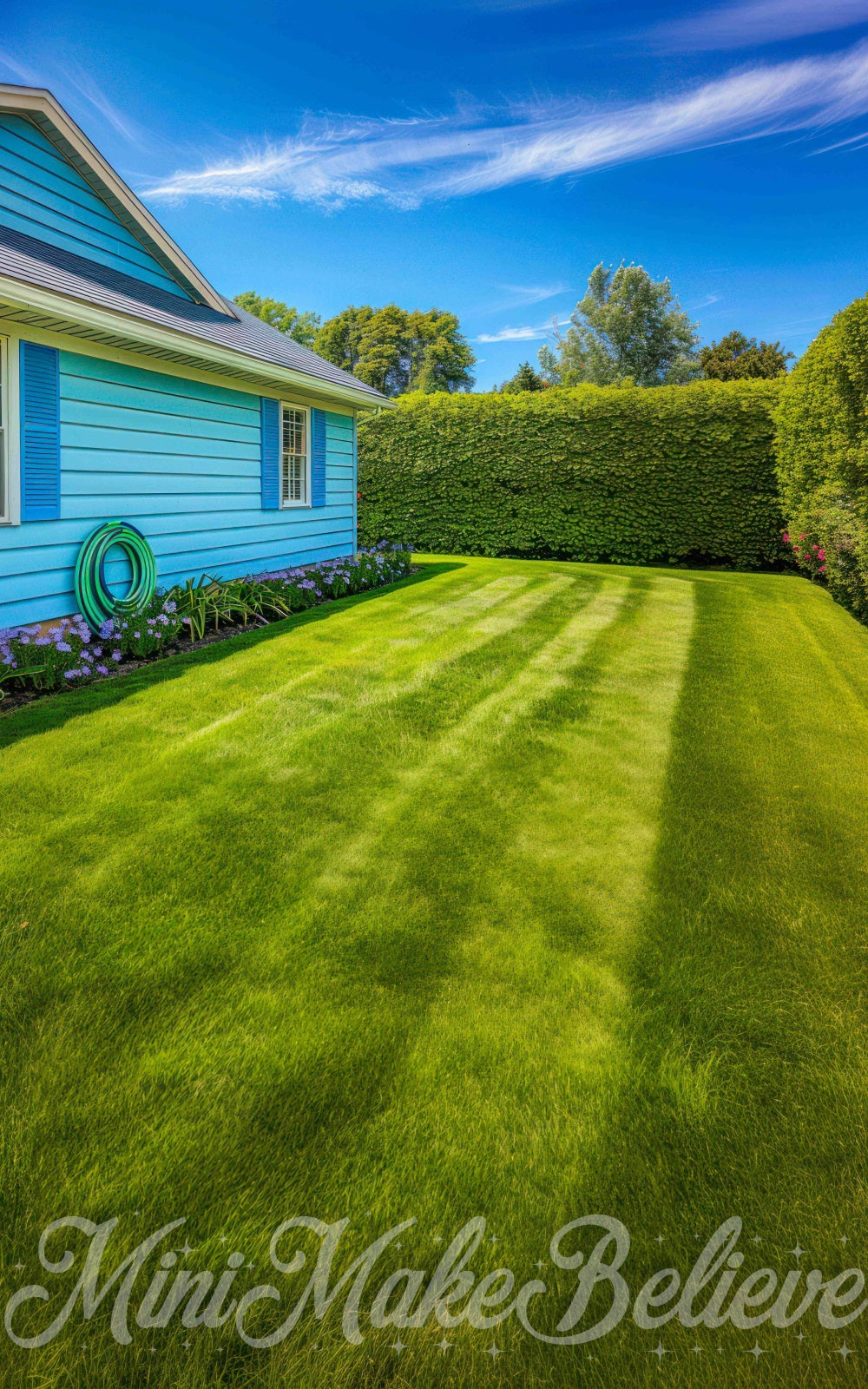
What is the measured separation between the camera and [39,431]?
219 inches

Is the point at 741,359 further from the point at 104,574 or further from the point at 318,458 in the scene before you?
the point at 104,574

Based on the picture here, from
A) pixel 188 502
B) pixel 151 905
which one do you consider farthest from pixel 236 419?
pixel 151 905

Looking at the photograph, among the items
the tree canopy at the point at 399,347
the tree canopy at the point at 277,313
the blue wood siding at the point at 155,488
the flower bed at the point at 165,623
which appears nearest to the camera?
the flower bed at the point at 165,623

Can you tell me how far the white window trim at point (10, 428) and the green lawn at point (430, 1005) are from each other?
Result: 6.05 feet

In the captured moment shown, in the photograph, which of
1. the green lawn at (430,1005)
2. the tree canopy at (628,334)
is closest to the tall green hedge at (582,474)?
the green lawn at (430,1005)

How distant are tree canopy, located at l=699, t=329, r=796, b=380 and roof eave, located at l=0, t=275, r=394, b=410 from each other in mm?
32378

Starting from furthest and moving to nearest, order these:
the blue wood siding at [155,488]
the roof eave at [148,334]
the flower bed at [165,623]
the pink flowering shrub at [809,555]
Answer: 1. the pink flowering shrub at [809,555]
2. the blue wood siding at [155,488]
3. the flower bed at [165,623]
4. the roof eave at [148,334]

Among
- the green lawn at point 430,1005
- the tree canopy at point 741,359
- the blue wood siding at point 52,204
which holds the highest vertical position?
the tree canopy at point 741,359

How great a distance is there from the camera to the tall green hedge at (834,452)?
756cm

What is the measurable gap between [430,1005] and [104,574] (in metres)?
5.51

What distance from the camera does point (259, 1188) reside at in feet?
5.40

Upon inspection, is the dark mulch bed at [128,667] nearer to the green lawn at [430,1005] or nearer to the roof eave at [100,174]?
the green lawn at [430,1005]

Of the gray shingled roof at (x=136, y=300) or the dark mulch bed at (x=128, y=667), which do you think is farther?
the gray shingled roof at (x=136, y=300)

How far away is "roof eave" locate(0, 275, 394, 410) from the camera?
4750mm
